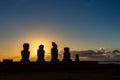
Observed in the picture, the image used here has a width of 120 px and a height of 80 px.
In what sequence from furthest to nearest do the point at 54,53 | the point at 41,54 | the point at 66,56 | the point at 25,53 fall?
the point at 66,56 < the point at 54,53 < the point at 41,54 < the point at 25,53

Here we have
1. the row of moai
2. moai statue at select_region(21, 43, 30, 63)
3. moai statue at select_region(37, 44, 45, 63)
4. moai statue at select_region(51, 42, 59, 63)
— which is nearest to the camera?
moai statue at select_region(21, 43, 30, 63)

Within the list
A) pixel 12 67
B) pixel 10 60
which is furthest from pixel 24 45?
pixel 12 67

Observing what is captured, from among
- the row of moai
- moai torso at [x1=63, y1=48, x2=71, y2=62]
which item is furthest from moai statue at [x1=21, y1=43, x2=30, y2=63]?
moai torso at [x1=63, y1=48, x2=71, y2=62]

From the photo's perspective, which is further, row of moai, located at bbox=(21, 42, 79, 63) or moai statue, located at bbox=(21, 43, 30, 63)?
row of moai, located at bbox=(21, 42, 79, 63)

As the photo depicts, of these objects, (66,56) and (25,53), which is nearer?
(25,53)

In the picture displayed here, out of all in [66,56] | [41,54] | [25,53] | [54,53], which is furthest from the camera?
[66,56]

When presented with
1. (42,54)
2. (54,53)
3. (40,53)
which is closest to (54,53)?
(54,53)

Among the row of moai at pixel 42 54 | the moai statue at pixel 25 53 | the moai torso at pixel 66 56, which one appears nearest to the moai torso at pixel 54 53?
the row of moai at pixel 42 54

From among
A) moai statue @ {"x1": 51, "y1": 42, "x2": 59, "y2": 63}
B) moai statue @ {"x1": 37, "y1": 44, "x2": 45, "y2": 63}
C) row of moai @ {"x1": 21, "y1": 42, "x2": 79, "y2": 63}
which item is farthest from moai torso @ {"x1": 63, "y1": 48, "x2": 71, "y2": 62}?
moai statue @ {"x1": 37, "y1": 44, "x2": 45, "y2": 63}

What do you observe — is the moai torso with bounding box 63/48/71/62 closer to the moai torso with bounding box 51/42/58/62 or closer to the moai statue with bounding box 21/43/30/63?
the moai torso with bounding box 51/42/58/62

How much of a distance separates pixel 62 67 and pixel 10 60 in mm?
10910

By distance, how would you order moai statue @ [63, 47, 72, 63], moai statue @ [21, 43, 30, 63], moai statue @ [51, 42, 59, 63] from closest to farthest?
moai statue @ [21, 43, 30, 63]
moai statue @ [51, 42, 59, 63]
moai statue @ [63, 47, 72, 63]

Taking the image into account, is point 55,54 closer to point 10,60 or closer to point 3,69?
point 10,60

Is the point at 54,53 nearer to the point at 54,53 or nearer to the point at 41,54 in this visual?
the point at 54,53
